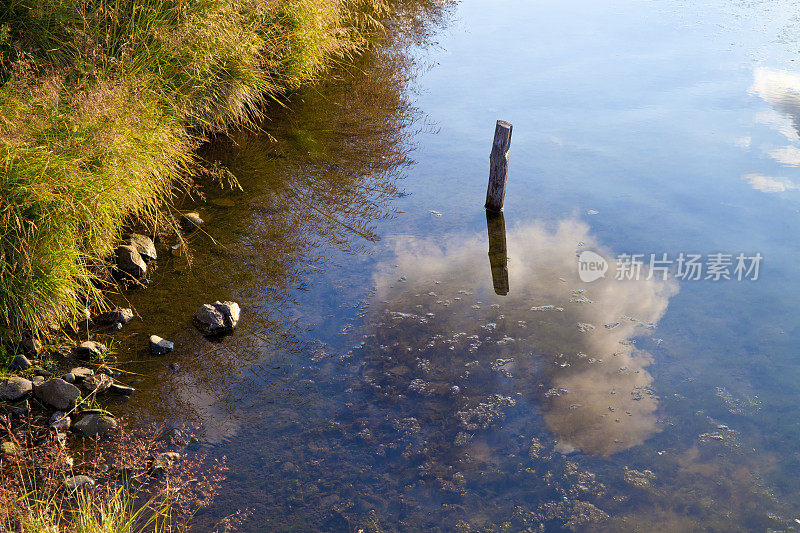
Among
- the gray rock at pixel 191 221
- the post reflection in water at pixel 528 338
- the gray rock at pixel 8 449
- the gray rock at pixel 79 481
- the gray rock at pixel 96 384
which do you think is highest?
the gray rock at pixel 191 221

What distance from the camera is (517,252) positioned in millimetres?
6633

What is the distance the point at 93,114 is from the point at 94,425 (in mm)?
2567

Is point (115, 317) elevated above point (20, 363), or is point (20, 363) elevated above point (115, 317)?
point (20, 363)

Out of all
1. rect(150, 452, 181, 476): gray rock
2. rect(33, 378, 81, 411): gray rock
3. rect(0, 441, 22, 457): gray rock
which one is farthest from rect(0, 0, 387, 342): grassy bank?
rect(150, 452, 181, 476): gray rock

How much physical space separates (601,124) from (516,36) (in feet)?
15.5

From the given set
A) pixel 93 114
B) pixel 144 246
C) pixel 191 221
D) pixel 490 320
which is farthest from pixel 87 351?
pixel 490 320

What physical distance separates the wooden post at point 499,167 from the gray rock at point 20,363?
4.81m

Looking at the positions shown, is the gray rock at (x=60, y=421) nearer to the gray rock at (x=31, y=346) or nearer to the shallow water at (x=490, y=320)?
the shallow water at (x=490, y=320)

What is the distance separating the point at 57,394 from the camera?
439cm

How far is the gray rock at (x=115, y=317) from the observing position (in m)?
5.30

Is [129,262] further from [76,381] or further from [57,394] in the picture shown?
[57,394]

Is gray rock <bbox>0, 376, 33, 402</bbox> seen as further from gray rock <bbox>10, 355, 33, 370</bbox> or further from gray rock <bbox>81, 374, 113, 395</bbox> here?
gray rock <bbox>81, 374, 113, 395</bbox>

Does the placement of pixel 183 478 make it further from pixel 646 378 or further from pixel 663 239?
pixel 663 239

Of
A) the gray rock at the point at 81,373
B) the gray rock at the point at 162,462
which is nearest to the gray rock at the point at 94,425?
the gray rock at the point at 81,373
